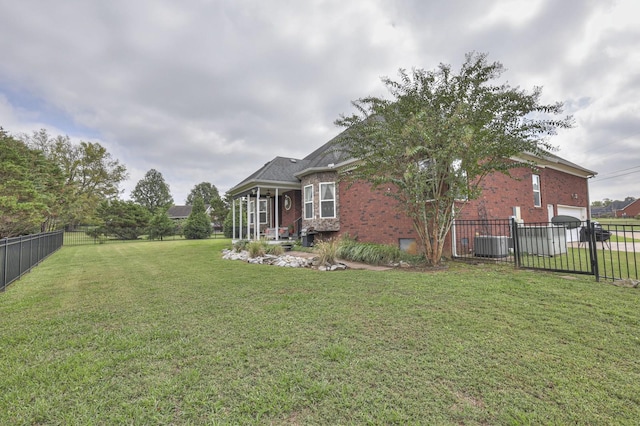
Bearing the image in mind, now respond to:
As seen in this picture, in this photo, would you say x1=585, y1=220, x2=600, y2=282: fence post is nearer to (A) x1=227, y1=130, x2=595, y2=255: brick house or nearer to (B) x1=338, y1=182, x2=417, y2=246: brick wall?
(A) x1=227, y1=130, x2=595, y2=255: brick house

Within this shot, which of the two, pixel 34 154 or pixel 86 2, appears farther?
pixel 34 154

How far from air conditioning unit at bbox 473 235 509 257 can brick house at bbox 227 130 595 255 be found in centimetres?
105

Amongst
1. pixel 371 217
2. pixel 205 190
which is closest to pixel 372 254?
pixel 371 217

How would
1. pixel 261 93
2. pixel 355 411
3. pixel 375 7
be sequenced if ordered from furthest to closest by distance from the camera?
pixel 261 93 < pixel 375 7 < pixel 355 411

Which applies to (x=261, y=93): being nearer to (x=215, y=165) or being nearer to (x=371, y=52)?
(x=371, y=52)

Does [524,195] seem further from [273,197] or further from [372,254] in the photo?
[273,197]

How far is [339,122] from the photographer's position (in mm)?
8898

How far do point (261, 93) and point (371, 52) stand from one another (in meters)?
5.50

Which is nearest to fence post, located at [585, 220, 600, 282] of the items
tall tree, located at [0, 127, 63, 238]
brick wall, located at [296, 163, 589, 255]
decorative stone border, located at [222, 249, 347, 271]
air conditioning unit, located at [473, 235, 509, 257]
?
air conditioning unit, located at [473, 235, 509, 257]

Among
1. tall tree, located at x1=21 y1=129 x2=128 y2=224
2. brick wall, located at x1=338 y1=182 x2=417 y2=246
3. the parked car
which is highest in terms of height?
tall tree, located at x1=21 y1=129 x2=128 y2=224

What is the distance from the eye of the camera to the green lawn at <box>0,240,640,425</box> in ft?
6.59

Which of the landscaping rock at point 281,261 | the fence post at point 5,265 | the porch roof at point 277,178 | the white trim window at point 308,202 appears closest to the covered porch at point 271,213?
the porch roof at point 277,178

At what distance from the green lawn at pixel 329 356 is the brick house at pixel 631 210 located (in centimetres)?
6458

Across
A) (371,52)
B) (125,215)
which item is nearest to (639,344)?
(371,52)
